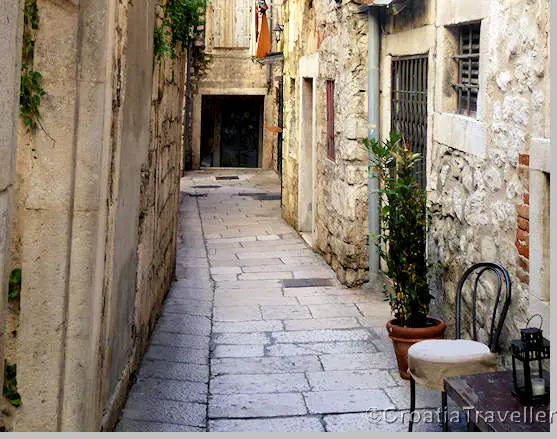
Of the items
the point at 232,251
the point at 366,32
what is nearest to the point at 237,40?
the point at 232,251

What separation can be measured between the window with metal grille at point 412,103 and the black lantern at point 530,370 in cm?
292

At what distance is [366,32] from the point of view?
7.40 meters

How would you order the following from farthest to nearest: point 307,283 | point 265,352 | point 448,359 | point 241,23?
1. point 241,23
2. point 307,283
3. point 265,352
4. point 448,359

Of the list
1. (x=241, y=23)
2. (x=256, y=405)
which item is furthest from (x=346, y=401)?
(x=241, y=23)

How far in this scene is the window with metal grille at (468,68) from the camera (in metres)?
5.00

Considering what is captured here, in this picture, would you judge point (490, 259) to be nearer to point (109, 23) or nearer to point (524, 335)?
point (524, 335)

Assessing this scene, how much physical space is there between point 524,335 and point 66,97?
6.56 ft

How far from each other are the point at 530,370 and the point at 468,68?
8.70 feet

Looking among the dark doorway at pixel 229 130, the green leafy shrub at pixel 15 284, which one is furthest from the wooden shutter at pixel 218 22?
the green leafy shrub at pixel 15 284

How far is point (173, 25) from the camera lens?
20.5 ft

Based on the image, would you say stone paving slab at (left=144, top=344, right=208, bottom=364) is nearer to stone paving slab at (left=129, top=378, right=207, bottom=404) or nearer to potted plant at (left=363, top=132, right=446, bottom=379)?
stone paving slab at (left=129, top=378, right=207, bottom=404)

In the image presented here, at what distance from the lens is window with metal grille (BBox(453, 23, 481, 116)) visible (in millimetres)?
5004

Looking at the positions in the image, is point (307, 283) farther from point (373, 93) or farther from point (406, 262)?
point (406, 262)

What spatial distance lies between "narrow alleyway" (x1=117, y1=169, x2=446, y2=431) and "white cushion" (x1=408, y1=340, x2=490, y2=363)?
0.51 m
